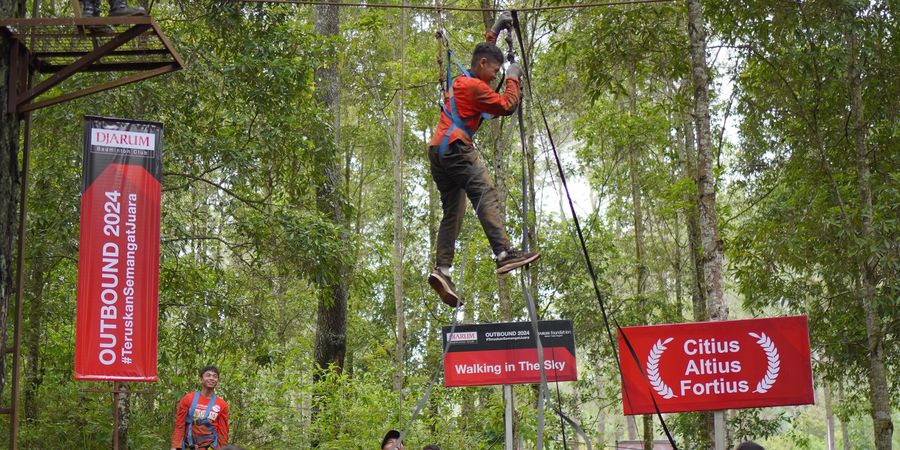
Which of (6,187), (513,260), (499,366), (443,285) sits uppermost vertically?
(6,187)

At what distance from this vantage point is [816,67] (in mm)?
11359

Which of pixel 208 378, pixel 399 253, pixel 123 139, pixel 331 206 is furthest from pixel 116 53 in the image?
pixel 399 253

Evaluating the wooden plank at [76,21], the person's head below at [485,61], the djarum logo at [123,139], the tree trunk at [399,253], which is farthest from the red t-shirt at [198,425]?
the tree trunk at [399,253]

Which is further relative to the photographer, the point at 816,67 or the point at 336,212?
the point at 336,212

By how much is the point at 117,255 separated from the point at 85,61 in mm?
1585

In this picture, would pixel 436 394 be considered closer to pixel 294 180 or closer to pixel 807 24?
pixel 294 180

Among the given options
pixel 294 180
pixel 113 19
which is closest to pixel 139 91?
pixel 294 180

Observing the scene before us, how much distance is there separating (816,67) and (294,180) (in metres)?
6.23

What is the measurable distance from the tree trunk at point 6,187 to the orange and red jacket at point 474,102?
8.40 ft

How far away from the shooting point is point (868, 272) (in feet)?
36.6

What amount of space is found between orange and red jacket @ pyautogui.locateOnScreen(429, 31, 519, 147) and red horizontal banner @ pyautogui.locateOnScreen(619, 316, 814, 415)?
10.0 feet

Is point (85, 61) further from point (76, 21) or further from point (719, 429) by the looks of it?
point (719, 429)

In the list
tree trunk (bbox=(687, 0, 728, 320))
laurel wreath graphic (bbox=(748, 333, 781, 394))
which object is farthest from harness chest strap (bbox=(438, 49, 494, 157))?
tree trunk (bbox=(687, 0, 728, 320))

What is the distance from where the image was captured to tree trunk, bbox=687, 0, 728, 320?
902 centimetres
